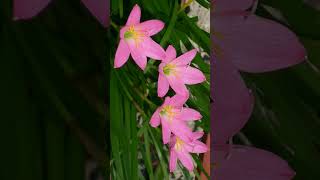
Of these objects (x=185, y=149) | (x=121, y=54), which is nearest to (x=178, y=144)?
(x=185, y=149)

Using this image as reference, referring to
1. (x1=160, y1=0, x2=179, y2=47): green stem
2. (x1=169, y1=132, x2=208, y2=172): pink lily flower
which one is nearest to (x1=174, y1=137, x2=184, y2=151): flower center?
(x1=169, y1=132, x2=208, y2=172): pink lily flower

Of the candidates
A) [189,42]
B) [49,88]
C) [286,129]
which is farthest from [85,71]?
[286,129]

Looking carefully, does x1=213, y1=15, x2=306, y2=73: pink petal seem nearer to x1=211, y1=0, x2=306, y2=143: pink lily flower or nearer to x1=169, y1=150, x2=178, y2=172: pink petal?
x1=211, y1=0, x2=306, y2=143: pink lily flower

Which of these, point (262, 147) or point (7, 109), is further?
point (262, 147)

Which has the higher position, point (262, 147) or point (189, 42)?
point (189, 42)

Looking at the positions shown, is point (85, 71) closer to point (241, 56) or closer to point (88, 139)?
point (88, 139)

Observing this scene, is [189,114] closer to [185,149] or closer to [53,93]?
[185,149]
